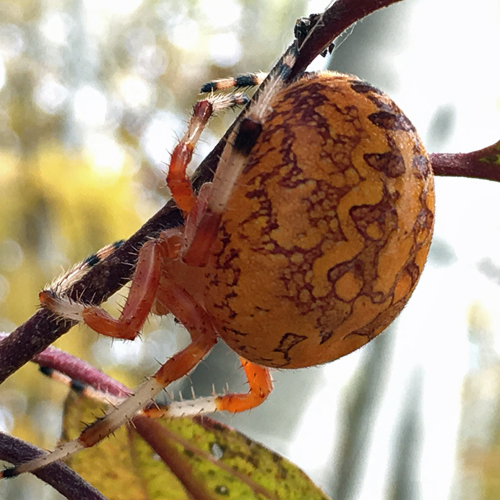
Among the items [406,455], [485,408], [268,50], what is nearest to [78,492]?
[406,455]

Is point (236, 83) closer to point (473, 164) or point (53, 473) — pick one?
point (473, 164)

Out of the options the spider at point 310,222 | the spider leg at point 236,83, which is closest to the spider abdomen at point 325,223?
the spider at point 310,222

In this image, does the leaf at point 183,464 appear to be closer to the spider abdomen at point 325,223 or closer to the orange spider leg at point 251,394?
the orange spider leg at point 251,394

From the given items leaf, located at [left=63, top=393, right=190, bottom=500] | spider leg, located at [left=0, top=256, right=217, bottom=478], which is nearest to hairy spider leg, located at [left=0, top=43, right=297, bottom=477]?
spider leg, located at [left=0, top=256, right=217, bottom=478]

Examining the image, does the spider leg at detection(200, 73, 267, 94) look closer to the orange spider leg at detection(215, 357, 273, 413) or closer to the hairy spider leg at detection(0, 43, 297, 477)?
the hairy spider leg at detection(0, 43, 297, 477)

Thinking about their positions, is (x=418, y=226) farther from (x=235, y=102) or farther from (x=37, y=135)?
(x=37, y=135)
